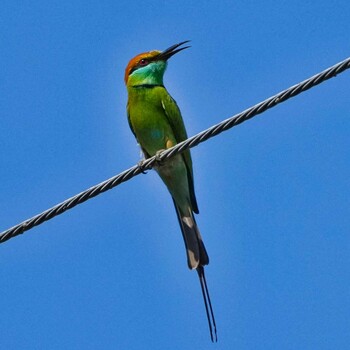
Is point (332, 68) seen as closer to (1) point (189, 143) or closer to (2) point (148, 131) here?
(1) point (189, 143)

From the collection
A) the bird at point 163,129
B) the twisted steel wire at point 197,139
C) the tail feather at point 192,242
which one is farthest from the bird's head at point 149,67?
the twisted steel wire at point 197,139

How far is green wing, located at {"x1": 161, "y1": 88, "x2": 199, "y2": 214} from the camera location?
5348mm

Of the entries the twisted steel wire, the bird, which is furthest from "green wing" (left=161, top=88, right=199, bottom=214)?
the twisted steel wire

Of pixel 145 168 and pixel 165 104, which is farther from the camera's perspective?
pixel 165 104

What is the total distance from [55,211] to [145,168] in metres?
Result: 1.16

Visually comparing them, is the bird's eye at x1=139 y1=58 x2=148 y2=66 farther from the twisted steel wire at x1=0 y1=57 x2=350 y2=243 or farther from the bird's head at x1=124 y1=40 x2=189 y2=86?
the twisted steel wire at x1=0 y1=57 x2=350 y2=243

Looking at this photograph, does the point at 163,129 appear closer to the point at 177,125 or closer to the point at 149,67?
the point at 177,125

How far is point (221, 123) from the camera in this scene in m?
3.56

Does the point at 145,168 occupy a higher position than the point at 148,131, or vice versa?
the point at 148,131

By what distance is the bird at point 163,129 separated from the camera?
5.10 meters

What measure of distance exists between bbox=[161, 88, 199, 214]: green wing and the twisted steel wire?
1311 mm

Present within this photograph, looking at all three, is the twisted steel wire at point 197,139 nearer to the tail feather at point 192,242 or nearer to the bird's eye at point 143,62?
the tail feather at point 192,242

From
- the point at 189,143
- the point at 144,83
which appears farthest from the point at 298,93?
the point at 144,83

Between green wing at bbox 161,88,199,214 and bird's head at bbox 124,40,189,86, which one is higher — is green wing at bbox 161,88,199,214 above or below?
below
